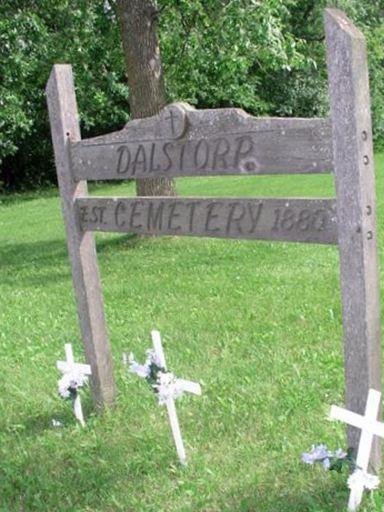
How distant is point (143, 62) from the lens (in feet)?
33.7

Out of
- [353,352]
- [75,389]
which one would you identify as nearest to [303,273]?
[75,389]

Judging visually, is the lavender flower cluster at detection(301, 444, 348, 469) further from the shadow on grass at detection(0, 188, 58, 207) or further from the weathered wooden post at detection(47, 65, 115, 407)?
the shadow on grass at detection(0, 188, 58, 207)

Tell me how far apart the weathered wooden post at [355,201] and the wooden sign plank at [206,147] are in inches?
4.7

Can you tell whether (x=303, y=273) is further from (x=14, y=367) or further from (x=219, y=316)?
(x=14, y=367)

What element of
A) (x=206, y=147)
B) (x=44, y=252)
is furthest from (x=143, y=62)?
(x=206, y=147)

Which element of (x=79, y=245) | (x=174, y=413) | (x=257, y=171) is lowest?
(x=174, y=413)

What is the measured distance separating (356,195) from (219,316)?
3.55 meters

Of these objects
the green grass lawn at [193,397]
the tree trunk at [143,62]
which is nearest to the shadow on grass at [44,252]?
the tree trunk at [143,62]

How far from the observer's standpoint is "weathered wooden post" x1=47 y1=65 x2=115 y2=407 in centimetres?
427

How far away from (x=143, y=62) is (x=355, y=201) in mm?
7770

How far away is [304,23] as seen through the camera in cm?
2594

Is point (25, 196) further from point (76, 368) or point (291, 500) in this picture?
point (291, 500)

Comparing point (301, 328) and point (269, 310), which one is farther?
point (269, 310)

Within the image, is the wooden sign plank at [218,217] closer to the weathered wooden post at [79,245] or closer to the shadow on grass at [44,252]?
the weathered wooden post at [79,245]
